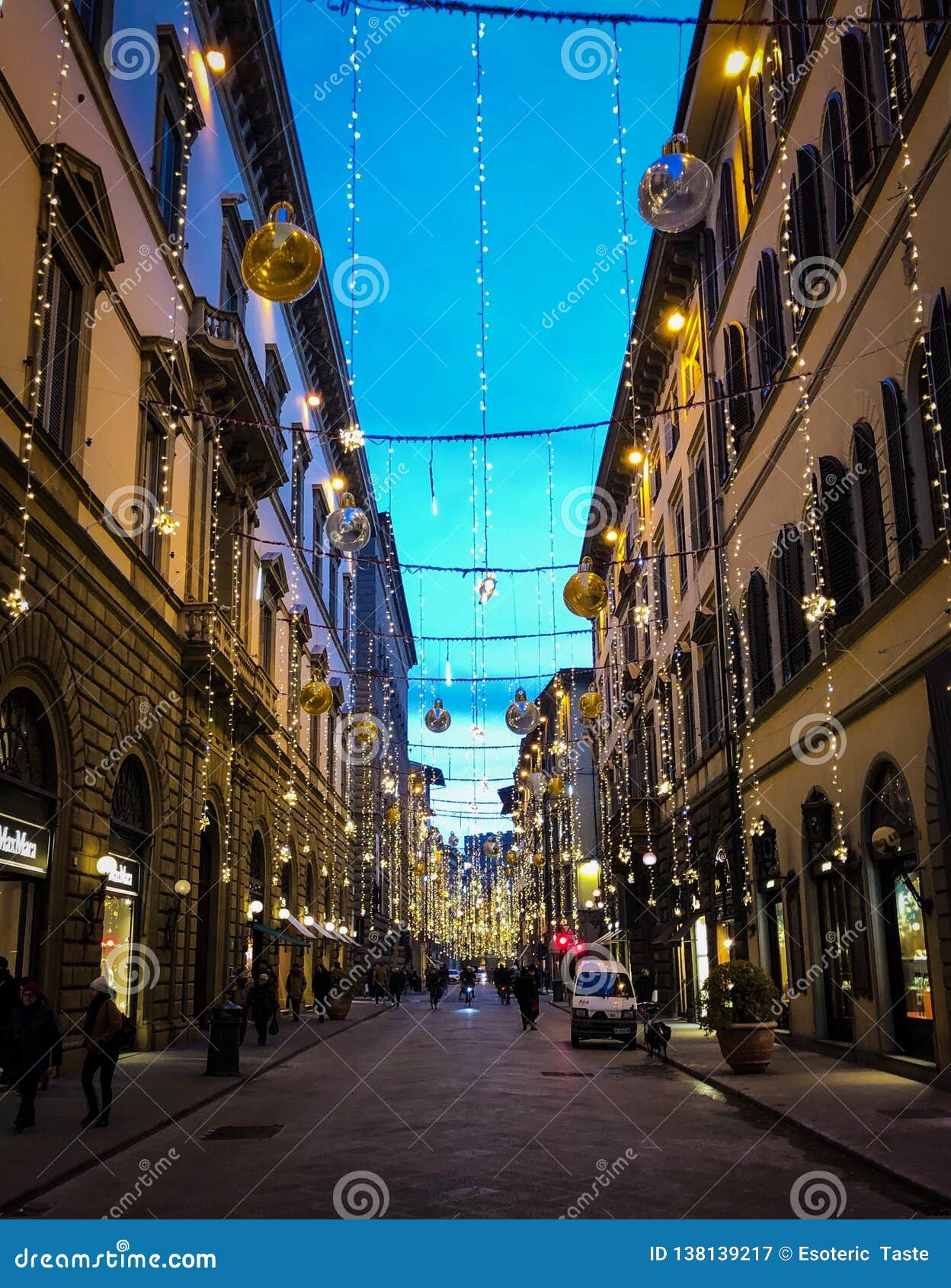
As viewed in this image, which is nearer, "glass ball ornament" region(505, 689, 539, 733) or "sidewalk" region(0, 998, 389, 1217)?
"sidewalk" region(0, 998, 389, 1217)

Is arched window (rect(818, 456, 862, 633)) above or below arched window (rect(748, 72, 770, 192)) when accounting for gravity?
below

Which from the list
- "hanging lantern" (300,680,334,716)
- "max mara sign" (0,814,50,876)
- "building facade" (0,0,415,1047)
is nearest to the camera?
"max mara sign" (0,814,50,876)

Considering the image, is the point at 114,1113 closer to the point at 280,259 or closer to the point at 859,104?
the point at 280,259

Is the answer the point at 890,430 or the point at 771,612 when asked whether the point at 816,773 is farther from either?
the point at 890,430

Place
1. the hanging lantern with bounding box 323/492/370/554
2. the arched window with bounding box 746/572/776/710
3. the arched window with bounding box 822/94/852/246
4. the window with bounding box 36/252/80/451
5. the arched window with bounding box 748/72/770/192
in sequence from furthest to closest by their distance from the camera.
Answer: the arched window with bounding box 746/572/776/710
the arched window with bounding box 748/72/770/192
the hanging lantern with bounding box 323/492/370/554
the arched window with bounding box 822/94/852/246
the window with bounding box 36/252/80/451

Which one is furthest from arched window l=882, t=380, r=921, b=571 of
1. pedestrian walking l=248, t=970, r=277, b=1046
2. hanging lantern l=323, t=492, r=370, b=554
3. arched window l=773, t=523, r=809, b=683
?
pedestrian walking l=248, t=970, r=277, b=1046

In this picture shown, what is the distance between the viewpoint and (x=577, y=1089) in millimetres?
18266

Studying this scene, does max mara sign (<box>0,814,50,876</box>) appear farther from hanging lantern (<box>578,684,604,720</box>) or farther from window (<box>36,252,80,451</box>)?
hanging lantern (<box>578,684,604,720</box>)

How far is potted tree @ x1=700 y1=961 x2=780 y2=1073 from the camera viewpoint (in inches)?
737

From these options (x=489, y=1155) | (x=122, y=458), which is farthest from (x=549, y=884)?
(x=489, y=1155)

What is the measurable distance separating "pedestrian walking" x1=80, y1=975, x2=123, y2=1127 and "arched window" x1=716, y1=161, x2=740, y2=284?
70.0 feet

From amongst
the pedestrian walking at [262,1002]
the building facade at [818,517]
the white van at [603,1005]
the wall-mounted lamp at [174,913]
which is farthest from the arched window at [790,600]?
the pedestrian walking at [262,1002]

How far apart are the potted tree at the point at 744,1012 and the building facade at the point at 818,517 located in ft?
5.42

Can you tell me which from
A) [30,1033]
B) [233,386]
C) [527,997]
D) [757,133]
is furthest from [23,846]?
[527,997]
